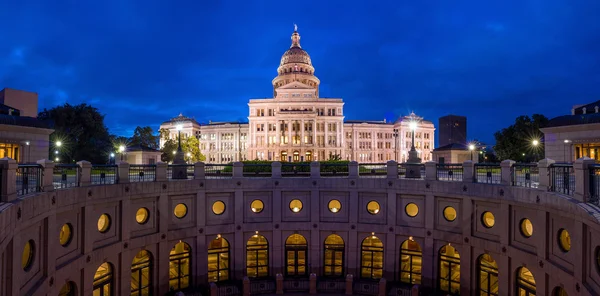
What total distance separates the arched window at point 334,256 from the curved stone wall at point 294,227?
0.46 metres

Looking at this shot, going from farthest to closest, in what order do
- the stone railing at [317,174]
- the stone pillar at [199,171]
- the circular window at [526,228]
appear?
the stone pillar at [199,171] < the circular window at [526,228] < the stone railing at [317,174]

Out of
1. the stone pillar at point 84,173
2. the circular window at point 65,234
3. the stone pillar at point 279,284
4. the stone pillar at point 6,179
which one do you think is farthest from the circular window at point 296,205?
the stone pillar at point 6,179

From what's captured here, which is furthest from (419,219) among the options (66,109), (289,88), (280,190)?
(289,88)

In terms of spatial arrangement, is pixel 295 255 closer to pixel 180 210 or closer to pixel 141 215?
pixel 180 210

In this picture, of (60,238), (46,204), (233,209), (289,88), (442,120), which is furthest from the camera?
(442,120)

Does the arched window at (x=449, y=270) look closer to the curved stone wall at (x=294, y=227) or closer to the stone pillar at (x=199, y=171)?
the curved stone wall at (x=294, y=227)

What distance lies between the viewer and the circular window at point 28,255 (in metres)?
11.6

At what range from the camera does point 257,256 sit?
76.3ft

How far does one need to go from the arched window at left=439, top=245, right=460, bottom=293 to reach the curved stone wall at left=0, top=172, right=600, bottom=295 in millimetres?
409

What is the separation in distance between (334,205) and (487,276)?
9.78m

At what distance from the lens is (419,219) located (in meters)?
21.6

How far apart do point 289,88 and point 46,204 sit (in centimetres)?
9206

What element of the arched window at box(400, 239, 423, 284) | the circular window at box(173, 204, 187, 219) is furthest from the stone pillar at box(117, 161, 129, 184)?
the arched window at box(400, 239, 423, 284)

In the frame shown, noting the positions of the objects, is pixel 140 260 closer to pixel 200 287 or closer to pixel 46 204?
pixel 200 287
